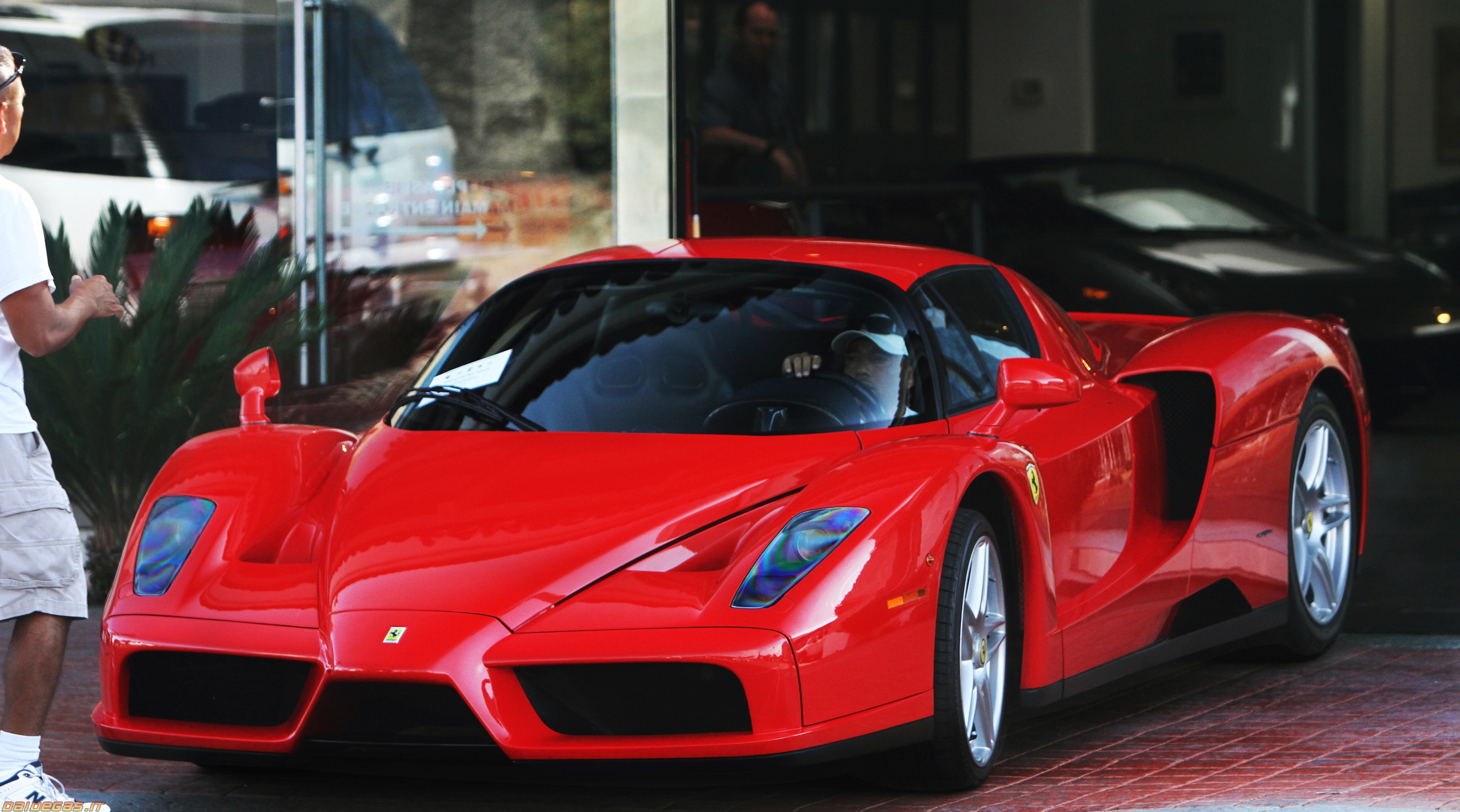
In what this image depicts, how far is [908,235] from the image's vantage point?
10.9 m

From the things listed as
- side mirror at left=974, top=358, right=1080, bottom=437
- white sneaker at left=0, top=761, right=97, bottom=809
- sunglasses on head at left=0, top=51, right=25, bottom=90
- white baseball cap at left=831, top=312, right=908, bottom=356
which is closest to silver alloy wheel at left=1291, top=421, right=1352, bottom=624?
side mirror at left=974, top=358, right=1080, bottom=437

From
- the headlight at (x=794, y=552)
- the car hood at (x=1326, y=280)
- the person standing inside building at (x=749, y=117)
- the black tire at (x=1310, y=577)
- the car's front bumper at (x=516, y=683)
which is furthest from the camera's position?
the car hood at (x=1326, y=280)

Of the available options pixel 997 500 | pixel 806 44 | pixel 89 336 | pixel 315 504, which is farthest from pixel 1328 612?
pixel 806 44

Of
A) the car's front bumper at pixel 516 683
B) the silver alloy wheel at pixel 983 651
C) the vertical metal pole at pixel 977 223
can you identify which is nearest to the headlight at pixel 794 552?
the car's front bumper at pixel 516 683

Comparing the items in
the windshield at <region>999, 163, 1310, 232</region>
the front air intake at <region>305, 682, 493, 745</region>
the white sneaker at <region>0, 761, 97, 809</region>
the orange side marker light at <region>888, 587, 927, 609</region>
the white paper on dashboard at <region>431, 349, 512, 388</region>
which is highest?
the windshield at <region>999, 163, 1310, 232</region>

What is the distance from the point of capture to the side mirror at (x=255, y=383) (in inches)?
205

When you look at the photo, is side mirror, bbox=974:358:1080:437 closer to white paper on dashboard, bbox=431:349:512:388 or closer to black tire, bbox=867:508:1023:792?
black tire, bbox=867:508:1023:792

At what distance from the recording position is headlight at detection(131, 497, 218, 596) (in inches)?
172

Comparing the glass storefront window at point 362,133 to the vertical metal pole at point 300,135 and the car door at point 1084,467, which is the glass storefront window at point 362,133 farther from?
the car door at point 1084,467

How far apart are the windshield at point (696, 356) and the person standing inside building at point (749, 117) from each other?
480 centimetres

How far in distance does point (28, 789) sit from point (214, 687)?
1.55ft

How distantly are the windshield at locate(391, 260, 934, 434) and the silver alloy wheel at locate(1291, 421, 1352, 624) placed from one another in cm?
167

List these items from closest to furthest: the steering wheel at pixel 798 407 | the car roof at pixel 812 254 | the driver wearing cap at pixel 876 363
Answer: the steering wheel at pixel 798 407, the driver wearing cap at pixel 876 363, the car roof at pixel 812 254

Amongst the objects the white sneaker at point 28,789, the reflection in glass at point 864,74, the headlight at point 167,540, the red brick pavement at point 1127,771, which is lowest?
the red brick pavement at point 1127,771
